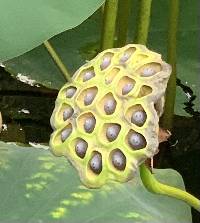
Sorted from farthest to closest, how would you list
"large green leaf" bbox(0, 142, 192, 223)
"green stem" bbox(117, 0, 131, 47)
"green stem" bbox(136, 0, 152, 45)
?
"green stem" bbox(117, 0, 131, 47) → "green stem" bbox(136, 0, 152, 45) → "large green leaf" bbox(0, 142, 192, 223)

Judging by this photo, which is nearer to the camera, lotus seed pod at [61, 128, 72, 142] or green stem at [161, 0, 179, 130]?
lotus seed pod at [61, 128, 72, 142]

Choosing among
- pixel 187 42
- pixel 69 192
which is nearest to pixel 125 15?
pixel 187 42

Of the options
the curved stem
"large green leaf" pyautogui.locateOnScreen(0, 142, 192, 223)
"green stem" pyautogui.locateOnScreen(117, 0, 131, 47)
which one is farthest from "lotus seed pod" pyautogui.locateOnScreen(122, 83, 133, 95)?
"green stem" pyautogui.locateOnScreen(117, 0, 131, 47)

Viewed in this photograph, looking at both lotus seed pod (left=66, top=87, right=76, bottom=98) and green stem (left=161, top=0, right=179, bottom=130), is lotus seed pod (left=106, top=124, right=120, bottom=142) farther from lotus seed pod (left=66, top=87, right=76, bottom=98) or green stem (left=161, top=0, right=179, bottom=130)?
green stem (left=161, top=0, right=179, bottom=130)

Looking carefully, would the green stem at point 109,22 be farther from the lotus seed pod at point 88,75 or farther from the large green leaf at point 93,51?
the lotus seed pod at point 88,75

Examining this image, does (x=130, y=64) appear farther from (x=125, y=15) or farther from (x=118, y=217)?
(x=125, y=15)

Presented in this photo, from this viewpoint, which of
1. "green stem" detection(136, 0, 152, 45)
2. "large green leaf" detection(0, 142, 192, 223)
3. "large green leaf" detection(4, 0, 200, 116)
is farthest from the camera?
"large green leaf" detection(4, 0, 200, 116)
